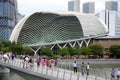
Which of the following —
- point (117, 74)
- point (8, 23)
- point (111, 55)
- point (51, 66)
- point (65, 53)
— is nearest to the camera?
point (117, 74)

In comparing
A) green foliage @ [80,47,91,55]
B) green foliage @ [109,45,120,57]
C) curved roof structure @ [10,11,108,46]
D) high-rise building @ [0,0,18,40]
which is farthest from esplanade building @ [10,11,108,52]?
green foliage @ [80,47,91,55]

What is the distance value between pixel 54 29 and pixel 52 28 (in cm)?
110

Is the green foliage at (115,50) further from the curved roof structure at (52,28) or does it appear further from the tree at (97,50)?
the curved roof structure at (52,28)

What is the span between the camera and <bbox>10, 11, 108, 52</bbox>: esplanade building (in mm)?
139375

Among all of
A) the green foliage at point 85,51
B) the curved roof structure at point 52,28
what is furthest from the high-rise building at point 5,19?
the green foliage at point 85,51

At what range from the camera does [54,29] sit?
143m

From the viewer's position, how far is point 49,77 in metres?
26.8

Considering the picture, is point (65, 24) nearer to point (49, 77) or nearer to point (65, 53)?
point (65, 53)

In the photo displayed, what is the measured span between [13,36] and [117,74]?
11767 cm

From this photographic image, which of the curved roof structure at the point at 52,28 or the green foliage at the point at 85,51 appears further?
the curved roof structure at the point at 52,28

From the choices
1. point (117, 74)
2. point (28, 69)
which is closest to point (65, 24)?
point (28, 69)

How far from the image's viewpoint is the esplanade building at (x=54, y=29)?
5487 inches

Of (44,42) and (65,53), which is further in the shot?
(44,42)

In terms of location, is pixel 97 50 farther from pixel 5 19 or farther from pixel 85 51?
pixel 5 19
